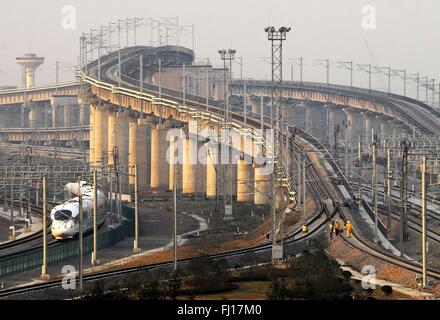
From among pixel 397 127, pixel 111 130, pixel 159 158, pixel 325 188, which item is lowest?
pixel 325 188

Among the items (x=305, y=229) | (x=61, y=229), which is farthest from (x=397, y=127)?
(x=61, y=229)

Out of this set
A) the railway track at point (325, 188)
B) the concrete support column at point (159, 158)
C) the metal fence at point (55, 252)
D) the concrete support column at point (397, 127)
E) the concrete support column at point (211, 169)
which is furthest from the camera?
the concrete support column at point (397, 127)

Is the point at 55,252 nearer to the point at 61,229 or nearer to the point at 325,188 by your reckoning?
the point at 61,229

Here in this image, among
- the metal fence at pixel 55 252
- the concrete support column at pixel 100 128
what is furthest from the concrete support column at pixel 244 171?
the concrete support column at pixel 100 128

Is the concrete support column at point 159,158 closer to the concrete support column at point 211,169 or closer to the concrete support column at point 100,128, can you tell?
the concrete support column at point 211,169

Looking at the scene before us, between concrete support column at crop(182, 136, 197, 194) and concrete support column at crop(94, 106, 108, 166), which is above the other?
concrete support column at crop(94, 106, 108, 166)

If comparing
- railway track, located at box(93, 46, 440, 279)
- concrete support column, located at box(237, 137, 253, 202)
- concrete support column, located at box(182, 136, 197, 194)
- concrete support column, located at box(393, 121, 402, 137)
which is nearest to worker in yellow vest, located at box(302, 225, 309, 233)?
railway track, located at box(93, 46, 440, 279)

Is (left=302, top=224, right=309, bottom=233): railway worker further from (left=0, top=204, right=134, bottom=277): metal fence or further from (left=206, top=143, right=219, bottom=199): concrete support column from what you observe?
(left=206, top=143, right=219, bottom=199): concrete support column

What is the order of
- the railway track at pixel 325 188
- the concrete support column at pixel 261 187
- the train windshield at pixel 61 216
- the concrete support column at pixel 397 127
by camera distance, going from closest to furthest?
the railway track at pixel 325 188, the train windshield at pixel 61 216, the concrete support column at pixel 261 187, the concrete support column at pixel 397 127
